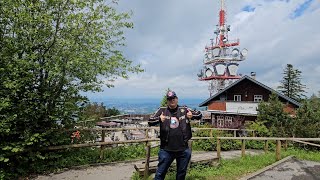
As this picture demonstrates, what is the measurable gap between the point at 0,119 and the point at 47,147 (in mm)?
1712

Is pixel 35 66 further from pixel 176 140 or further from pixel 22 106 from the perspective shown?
pixel 176 140

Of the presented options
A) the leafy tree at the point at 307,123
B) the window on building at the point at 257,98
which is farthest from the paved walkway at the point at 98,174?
the window on building at the point at 257,98

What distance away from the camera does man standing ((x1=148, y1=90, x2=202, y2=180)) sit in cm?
559

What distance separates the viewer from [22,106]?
8.03 metres

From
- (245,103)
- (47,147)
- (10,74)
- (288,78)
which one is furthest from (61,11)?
(288,78)

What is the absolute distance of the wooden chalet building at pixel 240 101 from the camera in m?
27.0

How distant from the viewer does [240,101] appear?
2820cm

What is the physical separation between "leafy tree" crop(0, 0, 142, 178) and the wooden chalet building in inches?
748

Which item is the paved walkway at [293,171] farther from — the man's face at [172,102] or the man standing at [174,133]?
the man's face at [172,102]

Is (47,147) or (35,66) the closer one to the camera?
(35,66)

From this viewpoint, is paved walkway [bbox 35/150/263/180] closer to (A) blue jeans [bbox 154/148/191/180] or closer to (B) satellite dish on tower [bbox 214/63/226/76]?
(A) blue jeans [bbox 154/148/191/180]

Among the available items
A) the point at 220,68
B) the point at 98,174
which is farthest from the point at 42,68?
the point at 220,68

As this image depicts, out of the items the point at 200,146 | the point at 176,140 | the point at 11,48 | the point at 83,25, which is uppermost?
the point at 83,25

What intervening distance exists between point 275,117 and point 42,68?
1746cm
